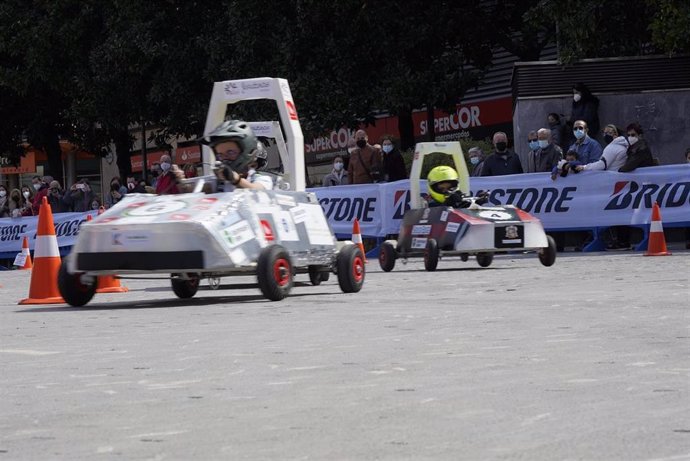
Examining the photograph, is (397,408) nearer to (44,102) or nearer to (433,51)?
(433,51)

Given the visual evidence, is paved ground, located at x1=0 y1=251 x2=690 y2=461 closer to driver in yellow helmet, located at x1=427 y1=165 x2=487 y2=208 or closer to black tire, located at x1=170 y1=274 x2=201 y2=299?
black tire, located at x1=170 y1=274 x2=201 y2=299

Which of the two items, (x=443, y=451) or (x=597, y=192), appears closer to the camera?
(x=443, y=451)

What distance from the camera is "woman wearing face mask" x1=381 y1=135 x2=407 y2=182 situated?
26188 millimetres

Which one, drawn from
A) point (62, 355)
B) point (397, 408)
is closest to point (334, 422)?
point (397, 408)

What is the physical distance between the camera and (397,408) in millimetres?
6141

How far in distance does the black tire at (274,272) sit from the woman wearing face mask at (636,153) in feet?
37.2

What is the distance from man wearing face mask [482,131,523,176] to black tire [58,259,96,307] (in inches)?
479

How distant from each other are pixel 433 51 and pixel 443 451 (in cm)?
2826

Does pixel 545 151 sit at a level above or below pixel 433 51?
below

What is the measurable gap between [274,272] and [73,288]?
5.63 ft

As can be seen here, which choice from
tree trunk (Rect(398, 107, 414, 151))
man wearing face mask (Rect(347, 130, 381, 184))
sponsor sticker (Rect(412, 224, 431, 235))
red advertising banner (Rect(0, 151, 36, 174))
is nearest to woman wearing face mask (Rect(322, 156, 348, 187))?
man wearing face mask (Rect(347, 130, 381, 184))

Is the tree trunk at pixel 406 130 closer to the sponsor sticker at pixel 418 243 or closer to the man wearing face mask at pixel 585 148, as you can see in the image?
the man wearing face mask at pixel 585 148

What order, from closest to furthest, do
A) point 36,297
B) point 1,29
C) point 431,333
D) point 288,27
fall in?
point 431,333, point 36,297, point 288,27, point 1,29

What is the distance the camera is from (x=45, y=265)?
14.2 meters
